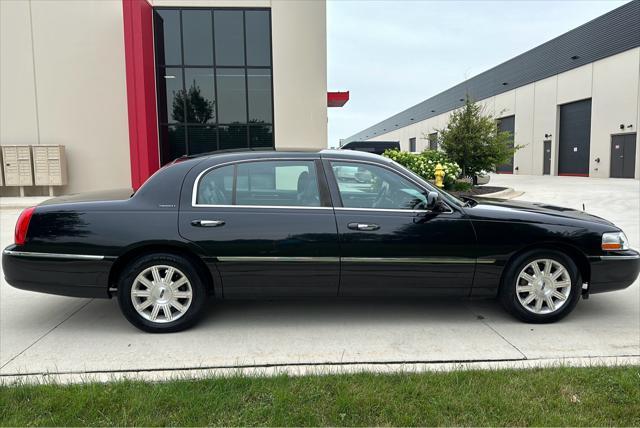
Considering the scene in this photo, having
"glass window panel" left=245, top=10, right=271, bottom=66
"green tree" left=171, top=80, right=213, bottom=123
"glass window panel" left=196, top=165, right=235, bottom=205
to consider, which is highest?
"glass window panel" left=245, top=10, right=271, bottom=66

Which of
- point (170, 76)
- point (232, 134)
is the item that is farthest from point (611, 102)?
point (170, 76)

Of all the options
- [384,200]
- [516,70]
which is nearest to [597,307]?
[384,200]

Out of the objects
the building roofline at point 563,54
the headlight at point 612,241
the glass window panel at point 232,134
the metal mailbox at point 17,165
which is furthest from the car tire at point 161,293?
the building roofline at point 563,54

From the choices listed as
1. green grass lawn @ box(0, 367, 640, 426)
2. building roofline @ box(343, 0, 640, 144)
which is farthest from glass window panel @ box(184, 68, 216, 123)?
green grass lawn @ box(0, 367, 640, 426)

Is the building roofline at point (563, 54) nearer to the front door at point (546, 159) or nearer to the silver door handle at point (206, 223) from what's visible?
the front door at point (546, 159)

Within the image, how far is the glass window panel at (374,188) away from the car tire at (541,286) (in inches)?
41.5

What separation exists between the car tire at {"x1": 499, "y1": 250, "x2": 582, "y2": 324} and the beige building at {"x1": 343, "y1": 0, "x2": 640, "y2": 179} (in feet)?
56.8

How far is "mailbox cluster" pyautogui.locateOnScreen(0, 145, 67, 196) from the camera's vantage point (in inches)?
612

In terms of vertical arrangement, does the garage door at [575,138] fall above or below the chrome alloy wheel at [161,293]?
above

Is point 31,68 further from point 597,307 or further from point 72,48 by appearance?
point 597,307

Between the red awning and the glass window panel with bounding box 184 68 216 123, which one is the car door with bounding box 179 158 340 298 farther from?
the red awning

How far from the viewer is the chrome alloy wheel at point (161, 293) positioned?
3914mm

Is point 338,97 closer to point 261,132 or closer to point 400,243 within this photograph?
point 261,132

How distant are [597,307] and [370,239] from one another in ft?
8.78
